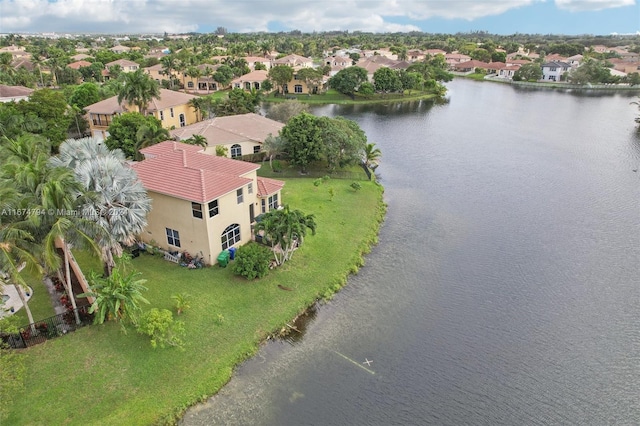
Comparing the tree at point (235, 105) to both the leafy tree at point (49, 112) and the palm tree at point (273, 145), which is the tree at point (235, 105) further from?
the leafy tree at point (49, 112)

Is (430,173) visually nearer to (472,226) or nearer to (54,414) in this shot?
(472,226)

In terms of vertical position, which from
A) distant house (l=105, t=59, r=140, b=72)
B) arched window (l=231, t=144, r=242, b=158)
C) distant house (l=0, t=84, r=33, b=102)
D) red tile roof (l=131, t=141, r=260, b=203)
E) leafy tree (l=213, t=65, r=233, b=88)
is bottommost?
arched window (l=231, t=144, r=242, b=158)

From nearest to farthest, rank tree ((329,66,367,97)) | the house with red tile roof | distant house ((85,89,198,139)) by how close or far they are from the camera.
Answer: the house with red tile roof < distant house ((85,89,198,139)) < tree ((329,66,367,97))

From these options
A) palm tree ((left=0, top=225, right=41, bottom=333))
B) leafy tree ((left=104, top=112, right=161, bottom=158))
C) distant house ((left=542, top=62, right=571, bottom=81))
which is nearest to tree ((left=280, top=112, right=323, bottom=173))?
leafy tree ((left=104, top=112, right=161, bottom=158))

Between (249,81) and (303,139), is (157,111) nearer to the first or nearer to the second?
(303,139)

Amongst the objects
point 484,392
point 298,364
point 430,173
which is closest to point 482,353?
point 484,392

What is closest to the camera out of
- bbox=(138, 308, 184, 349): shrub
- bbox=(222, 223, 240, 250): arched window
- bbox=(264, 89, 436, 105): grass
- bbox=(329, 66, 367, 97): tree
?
bbox=(138, 308, 184, 349): shrub

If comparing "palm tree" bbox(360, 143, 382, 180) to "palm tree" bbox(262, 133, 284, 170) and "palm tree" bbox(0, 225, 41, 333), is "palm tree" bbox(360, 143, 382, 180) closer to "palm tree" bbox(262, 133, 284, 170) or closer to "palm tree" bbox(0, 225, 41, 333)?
"palm tree" bbox(262, 133, 284, 170)
